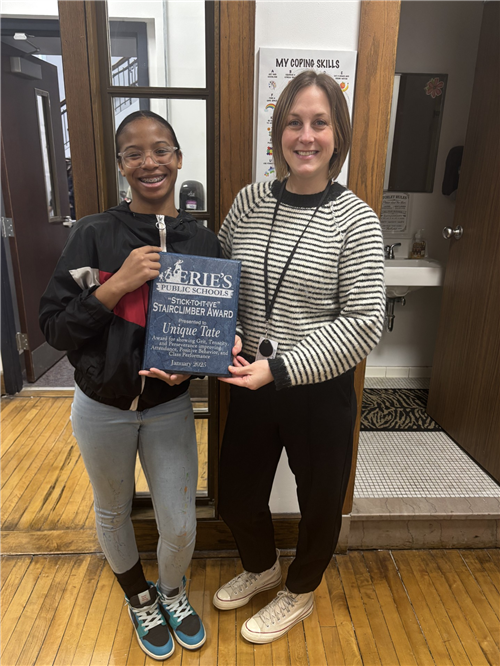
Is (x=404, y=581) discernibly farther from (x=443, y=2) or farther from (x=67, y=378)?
(x=443, y=2)

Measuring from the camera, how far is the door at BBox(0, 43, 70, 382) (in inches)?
112

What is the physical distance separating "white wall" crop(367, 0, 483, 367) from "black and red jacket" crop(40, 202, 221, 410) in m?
2.15

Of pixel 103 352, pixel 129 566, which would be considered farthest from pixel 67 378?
pixel 103 352

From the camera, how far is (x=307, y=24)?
1.27 m

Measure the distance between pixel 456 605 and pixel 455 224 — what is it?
1.72 meters

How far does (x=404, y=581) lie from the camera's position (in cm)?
165

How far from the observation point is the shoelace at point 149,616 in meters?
1.37

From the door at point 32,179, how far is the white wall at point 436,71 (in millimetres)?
2336

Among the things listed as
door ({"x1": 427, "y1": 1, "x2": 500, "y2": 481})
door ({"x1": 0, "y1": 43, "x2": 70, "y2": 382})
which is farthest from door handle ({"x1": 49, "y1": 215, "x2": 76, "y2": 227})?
door ({"x1": 427, "y1": 1, "x2": 500, "y2": 481})

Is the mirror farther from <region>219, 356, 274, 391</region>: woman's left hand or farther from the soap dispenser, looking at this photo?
<region>219, 356, 274, 391</region>: woman's left hand

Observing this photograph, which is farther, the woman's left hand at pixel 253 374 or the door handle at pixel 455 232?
the door handle at pixel 455 232

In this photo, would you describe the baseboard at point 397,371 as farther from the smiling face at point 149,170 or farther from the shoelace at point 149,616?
the smiling face at point 149,170

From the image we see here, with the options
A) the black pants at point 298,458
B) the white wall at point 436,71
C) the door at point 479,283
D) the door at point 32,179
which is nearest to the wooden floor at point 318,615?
Result: the black pants at point 298,458

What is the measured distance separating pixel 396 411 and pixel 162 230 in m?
2.06
